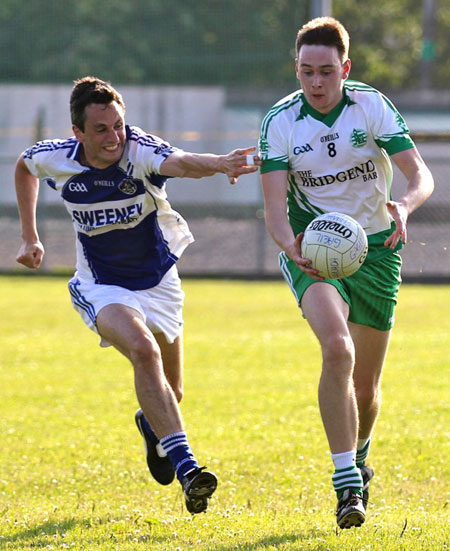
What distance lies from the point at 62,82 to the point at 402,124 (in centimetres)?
2446

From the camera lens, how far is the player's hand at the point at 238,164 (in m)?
5.39

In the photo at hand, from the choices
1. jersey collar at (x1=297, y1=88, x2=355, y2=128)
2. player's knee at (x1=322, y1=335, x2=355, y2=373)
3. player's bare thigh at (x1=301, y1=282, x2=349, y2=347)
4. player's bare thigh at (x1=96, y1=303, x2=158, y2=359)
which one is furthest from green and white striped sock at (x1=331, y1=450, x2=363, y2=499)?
jersey collar at (x1=297, y1=88, x2=355, y2=128)

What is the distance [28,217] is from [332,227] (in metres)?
2.10

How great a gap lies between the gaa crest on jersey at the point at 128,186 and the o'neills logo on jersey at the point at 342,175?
3.08 ft

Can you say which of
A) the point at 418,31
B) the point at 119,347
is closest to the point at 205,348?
the point at 119,347

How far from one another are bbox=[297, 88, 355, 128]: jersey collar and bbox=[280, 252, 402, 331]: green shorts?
0.74 metres

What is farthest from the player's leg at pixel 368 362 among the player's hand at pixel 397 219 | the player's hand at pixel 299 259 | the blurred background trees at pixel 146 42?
the blurred background trees at pixel 146 42

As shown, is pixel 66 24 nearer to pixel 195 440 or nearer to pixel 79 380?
pixel 79 380

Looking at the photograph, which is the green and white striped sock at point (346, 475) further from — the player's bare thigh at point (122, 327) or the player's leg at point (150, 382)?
the player's bare thigh at point (122, 327)

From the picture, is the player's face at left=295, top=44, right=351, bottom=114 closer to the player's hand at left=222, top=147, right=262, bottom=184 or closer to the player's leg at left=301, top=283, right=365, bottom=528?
the player's hand at left=222, top=147, right=262, bottom=184

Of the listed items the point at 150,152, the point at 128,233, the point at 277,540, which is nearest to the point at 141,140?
the point at 150,152

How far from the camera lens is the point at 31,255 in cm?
636

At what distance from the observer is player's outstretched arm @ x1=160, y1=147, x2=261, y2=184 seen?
5.41 meters

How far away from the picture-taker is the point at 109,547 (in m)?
5.06
